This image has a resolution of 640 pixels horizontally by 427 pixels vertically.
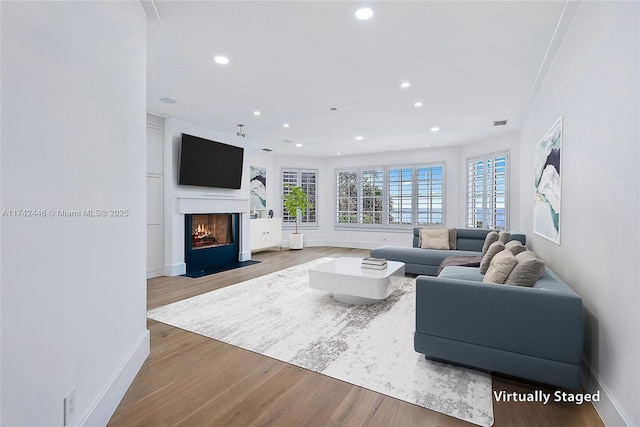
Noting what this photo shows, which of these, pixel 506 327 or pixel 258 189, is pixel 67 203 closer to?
pixel 506 327

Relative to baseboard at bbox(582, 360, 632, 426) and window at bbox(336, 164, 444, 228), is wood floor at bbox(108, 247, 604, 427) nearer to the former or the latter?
baseboard at bbox(582, 360, 632, 426)

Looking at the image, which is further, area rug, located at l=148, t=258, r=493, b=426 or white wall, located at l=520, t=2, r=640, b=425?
area rug, located at l=148, t=258, r=493, b=426

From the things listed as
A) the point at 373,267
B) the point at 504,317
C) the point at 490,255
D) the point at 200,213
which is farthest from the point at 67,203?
the point at 200,213

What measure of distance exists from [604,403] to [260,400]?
1.95 m

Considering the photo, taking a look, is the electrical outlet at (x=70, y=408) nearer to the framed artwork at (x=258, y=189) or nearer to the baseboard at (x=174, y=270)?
the baseboard at (x=174, y=270)

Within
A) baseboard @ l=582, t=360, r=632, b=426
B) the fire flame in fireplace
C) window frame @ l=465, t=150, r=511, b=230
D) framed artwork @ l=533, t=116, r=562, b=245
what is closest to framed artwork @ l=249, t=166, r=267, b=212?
the fire flame in fireplace

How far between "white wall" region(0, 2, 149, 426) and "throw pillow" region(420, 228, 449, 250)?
15.3ft

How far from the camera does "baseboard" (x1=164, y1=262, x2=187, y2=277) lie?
5.20m

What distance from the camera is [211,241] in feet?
20.2

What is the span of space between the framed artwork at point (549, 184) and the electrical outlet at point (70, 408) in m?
3.52

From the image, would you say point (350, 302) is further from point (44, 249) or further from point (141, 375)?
point (44, 249)

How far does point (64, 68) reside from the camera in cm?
136

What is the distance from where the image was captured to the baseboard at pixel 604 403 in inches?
61.9

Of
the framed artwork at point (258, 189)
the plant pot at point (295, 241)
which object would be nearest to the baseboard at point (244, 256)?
the framed artwork at point (258, 189)
